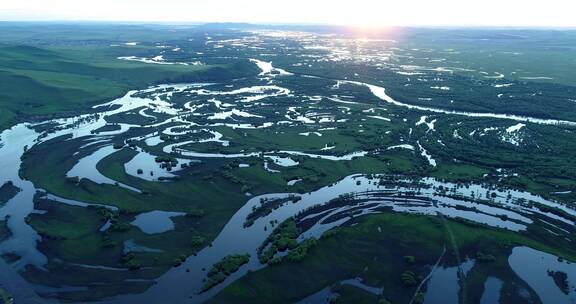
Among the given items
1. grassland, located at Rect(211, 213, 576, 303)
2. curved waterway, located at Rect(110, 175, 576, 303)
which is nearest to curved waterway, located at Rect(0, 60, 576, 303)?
curved waterway, located at Rect(110, 175, 576, 303)

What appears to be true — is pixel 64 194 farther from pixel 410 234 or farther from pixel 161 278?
pixel 410 234

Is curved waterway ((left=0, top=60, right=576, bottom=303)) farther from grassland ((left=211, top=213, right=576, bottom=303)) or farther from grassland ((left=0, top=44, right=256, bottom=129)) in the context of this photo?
grassland ((left=0, top=44, right=256, bottom=129))

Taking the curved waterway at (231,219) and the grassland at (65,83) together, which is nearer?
the curved waterway at (231,219)

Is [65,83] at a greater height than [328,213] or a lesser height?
greater

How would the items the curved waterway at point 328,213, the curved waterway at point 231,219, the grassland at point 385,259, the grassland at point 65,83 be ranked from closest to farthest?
the grassland at point 385,259, the curved waterway at point 328,213, the curved waterway at point 231,219, the grassland at point 65,83

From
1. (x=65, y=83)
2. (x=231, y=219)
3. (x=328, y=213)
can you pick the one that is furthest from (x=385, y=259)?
(x=65, y=83)

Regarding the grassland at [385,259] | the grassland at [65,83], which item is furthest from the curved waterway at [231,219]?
the grassland at [65,83]

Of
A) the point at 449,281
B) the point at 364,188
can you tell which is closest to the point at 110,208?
the point at 364,188

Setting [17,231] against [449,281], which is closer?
[449,281]

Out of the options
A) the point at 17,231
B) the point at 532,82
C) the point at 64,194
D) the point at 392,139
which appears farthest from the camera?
the point at 532,82

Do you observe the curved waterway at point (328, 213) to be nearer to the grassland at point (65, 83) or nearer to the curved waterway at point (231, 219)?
the curved waterway at point (231, 219)

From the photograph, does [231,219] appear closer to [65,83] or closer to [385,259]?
[385,259]
